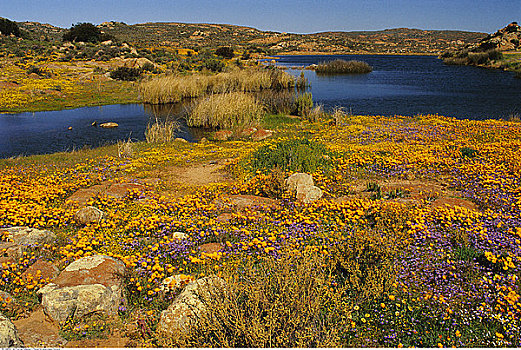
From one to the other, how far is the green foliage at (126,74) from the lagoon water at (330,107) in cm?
996

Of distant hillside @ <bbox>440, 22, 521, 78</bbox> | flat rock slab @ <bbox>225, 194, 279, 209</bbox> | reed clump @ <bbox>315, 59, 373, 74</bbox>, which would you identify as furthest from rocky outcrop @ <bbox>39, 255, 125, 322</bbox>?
distant hillside @ <bbox>440, 22, 521, 78</bbox>

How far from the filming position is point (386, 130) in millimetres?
16281

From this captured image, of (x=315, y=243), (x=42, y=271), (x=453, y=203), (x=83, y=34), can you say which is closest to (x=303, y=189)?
(x=315, y=243)

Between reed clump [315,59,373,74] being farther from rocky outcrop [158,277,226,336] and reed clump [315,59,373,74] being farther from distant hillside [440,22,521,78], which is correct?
rocky outcrop [158,277,226,336]

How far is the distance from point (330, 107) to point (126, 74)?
21.0 m

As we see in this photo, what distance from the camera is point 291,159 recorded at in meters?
10.4

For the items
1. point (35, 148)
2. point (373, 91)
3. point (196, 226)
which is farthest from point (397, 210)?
point (373, 91)

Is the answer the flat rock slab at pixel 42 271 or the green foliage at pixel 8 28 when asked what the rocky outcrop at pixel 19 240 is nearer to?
the flat rock slab at pixel 42 271

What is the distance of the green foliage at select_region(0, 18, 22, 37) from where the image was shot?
52.5 m

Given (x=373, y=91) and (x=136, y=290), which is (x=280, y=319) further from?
(x=373, y=91)

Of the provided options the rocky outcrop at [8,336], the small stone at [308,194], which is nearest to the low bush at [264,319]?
the rocky outcrop at [8,336]

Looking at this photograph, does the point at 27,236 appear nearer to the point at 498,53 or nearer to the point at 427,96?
the point at 427,96

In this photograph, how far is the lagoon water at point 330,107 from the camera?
1683 centimetres

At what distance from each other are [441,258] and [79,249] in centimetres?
566
